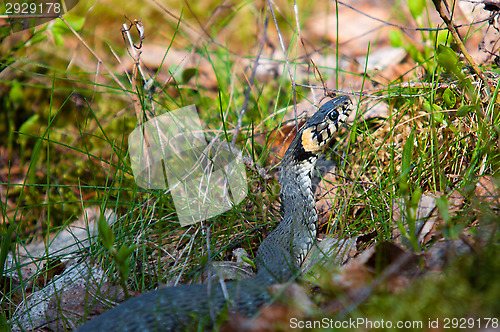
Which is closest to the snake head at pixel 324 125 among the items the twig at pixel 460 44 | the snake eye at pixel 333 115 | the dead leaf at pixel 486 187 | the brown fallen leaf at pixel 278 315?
the snake eye at pixel 333 115

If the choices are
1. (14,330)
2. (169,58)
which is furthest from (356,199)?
(169,58)

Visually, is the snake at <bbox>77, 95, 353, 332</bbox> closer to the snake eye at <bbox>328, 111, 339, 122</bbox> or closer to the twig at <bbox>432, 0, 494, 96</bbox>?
the snake eye at <bbox>328, 111, 339, 122</bbox>

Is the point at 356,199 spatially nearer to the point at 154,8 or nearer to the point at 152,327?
the point at 152,327

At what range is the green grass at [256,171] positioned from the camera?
179 centimetres

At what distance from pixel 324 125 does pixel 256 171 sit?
751mm

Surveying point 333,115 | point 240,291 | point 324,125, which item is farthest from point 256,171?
point 240,291

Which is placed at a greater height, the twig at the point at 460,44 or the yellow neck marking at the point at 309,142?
the twig at the point at 460,44

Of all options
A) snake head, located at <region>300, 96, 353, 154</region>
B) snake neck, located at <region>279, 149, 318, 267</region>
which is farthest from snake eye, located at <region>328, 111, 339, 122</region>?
snake neck, located at <region>279, 149, 318, 267</region>

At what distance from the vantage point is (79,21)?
162 inches

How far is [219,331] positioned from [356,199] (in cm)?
146

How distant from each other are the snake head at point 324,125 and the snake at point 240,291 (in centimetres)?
8

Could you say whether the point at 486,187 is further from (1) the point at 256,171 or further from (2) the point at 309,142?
(1) the point at 256,171

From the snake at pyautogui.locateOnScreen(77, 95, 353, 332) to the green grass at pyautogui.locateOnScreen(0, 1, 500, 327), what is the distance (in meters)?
0.15

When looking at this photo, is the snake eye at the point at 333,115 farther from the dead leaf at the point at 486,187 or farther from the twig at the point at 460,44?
the dead leaf at the point at 486,187
